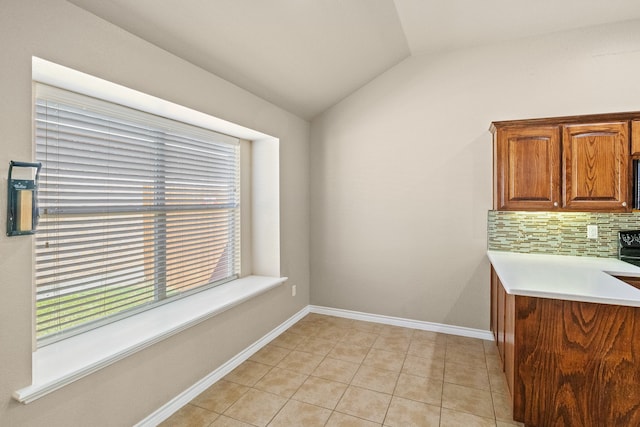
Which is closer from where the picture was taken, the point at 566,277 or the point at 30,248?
the point at 30,248

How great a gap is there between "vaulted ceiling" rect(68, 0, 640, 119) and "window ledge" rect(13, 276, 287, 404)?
1.74 metres

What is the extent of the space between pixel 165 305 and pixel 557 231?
341 centimetres

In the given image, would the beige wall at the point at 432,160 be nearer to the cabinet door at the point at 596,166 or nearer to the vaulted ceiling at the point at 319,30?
the vaulted ceiling at the point at 319,30

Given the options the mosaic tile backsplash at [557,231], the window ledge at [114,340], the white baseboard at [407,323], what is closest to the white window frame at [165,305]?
the window ledge at [114,340]

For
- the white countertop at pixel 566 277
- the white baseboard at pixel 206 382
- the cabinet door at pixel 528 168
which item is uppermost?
the cabinet door at pixel 528 168

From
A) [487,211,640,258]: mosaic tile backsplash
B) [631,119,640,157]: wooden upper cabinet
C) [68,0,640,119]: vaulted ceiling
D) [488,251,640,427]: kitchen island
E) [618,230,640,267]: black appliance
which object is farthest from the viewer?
[487,211,640,258]: mosaic tile backsplash

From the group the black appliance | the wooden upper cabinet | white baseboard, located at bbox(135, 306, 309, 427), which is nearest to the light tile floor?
white baseboard, located at bbox(135, 306, 309, 427)

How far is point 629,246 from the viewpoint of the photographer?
2756 mm

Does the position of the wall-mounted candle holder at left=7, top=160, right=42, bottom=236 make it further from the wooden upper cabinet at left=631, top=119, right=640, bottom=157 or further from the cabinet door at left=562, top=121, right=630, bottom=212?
the wooden upper cabinet at left=631, top=119, right=640, bottom=157

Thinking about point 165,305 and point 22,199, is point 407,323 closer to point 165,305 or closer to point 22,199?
point 165,305

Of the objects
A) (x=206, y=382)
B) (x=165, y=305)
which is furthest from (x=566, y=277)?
(x=165, y=305)

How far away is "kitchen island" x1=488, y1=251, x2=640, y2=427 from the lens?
1783mm

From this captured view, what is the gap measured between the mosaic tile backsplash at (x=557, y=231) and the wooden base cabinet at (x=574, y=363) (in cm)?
137

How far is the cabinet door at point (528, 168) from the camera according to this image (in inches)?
107
